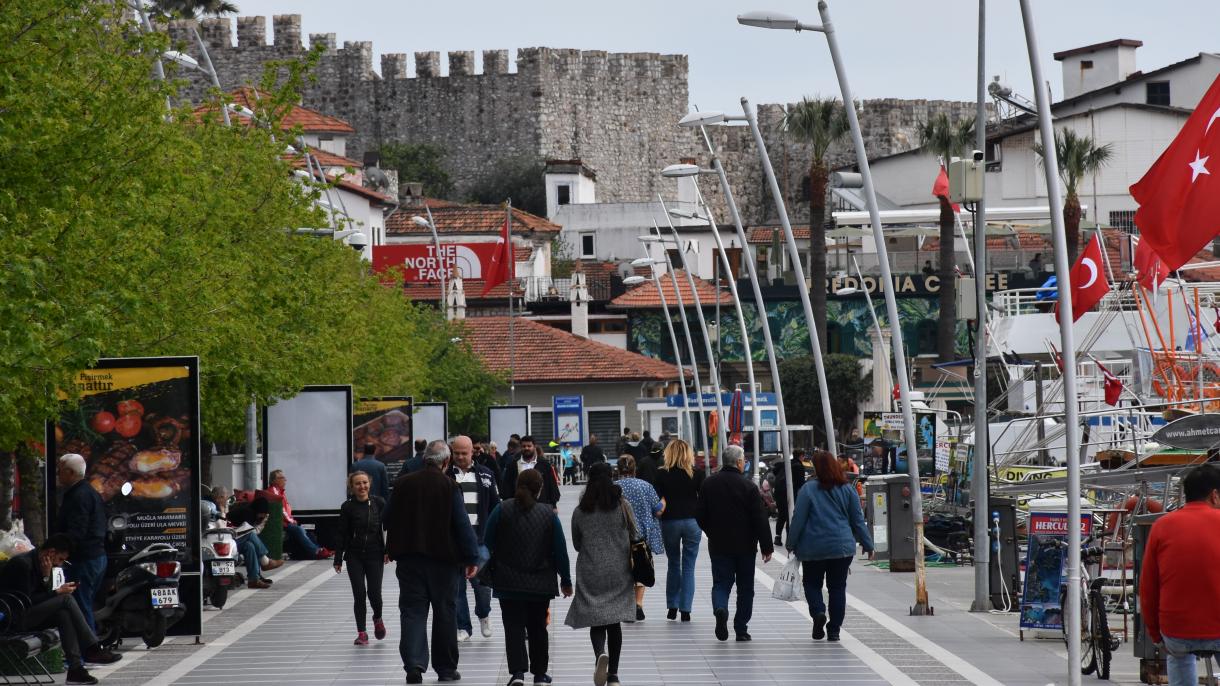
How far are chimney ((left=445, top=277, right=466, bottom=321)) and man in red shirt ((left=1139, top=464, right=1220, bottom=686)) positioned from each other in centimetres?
7003

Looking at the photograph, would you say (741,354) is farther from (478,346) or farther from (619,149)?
(619,149)

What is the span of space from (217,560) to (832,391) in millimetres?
57668

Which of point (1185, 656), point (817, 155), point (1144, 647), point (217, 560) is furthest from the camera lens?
point (817, 155)

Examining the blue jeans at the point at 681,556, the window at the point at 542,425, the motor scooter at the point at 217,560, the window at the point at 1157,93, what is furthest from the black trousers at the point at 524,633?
the window at the point at 1157,93

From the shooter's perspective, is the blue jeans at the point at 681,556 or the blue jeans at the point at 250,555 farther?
the blue jeans at the point at 250,555

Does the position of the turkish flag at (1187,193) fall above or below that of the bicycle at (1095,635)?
above

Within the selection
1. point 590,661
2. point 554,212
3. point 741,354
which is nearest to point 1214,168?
point 590,661

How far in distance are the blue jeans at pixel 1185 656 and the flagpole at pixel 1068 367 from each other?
113 inches

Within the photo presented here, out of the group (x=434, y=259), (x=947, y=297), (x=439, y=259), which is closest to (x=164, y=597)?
(x=947, y=297)

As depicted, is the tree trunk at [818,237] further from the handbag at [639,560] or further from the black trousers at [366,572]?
the handbag at [639,560]

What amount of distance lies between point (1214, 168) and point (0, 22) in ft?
31.6

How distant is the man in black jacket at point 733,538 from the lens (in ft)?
55.2

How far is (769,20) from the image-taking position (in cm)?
2183

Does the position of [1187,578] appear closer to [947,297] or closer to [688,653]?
[688,653]
